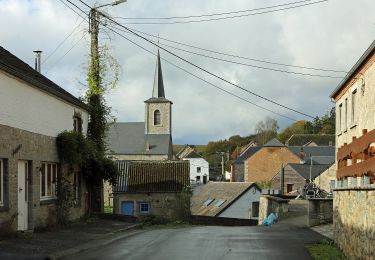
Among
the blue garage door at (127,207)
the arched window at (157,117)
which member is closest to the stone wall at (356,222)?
the blue garage door at (127,207)

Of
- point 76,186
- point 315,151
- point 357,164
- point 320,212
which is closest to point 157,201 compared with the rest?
point 76,186

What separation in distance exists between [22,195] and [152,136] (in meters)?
76.0

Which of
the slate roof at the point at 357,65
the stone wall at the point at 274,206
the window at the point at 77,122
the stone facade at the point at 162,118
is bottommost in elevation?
the stone wall at the point at 274,206

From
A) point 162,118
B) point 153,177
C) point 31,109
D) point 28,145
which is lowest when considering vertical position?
point 153,177

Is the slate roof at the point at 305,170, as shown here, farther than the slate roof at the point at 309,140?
No

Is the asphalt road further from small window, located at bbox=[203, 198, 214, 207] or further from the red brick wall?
the red brick wall

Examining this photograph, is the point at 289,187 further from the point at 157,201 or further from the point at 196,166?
the point at 196,166

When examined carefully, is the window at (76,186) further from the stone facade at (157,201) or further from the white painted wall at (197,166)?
the white painted wall at (197,166)

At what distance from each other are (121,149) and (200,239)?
76884 millimetres

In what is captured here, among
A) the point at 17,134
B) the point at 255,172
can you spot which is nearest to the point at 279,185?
the point at 255,172

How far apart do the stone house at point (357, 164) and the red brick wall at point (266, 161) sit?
185 feet

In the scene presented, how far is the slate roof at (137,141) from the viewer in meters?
92.5

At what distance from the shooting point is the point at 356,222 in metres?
12.5

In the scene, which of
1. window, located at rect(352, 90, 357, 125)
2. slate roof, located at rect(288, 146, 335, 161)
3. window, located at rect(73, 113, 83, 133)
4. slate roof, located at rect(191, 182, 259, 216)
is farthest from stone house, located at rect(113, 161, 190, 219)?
slate roof, located at rect(288, 146, 335, 161)
